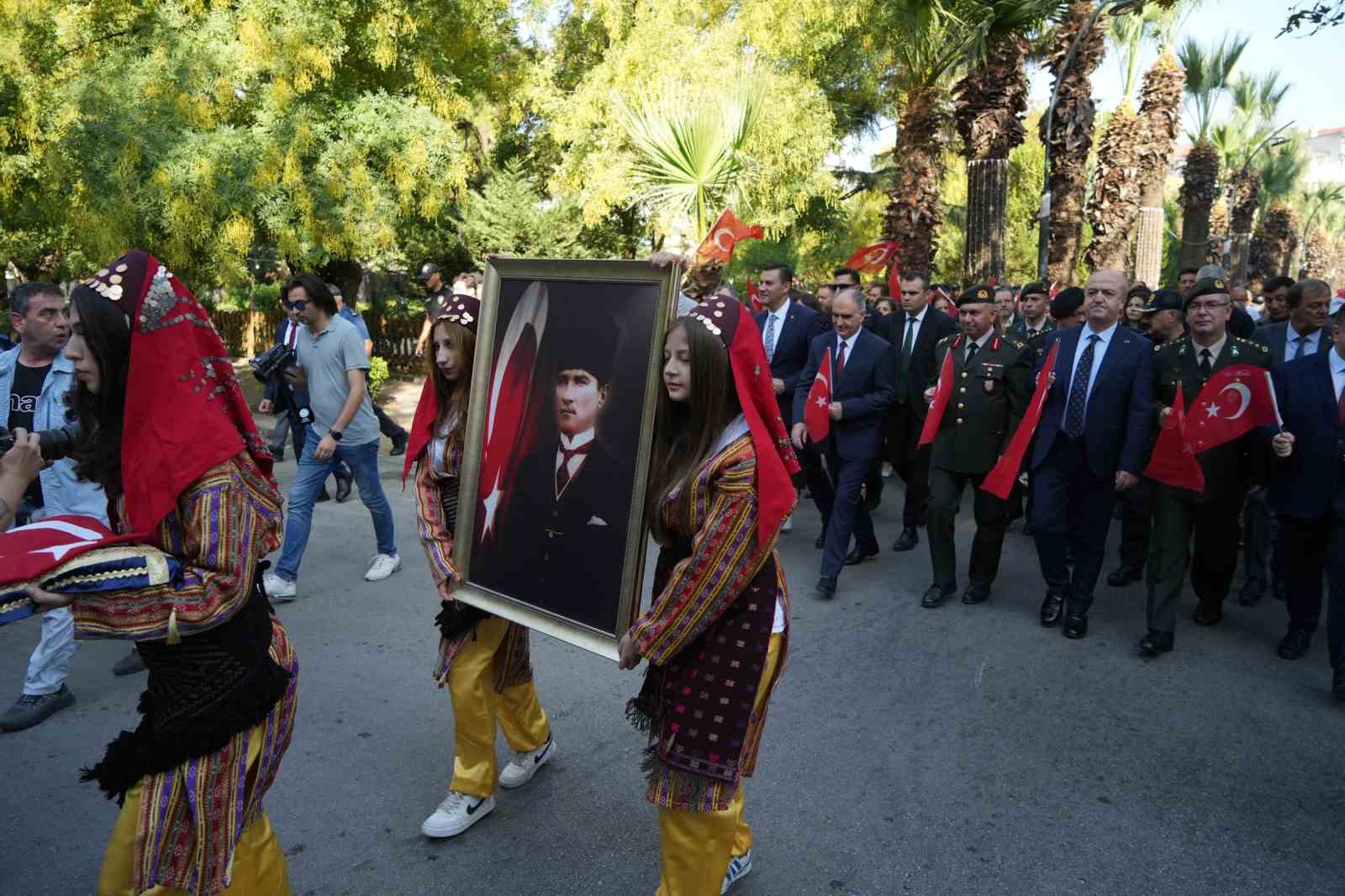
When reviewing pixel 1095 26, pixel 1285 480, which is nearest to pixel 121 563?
pixel 1285 480

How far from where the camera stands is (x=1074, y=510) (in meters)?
5.48

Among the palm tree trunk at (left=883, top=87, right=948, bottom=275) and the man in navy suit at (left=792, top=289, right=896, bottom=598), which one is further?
the palm tree trunk at (left=883, top=87, right=948, bottom=275)

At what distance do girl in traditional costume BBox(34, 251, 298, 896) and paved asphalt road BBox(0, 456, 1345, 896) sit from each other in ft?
3.00

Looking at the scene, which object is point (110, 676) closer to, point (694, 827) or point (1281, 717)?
point (694, 827)

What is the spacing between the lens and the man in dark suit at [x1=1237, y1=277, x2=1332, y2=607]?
6.05 metres

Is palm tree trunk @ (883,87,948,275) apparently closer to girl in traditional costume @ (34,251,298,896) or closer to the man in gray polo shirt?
the man in gray polo shirt

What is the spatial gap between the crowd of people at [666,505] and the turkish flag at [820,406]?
0.06 m

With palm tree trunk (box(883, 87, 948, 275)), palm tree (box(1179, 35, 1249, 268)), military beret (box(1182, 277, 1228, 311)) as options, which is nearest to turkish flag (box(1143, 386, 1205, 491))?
military beret (box(1182, 277, 1228, 311))

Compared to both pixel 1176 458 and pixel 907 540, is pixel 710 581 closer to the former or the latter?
pixel 1176 458

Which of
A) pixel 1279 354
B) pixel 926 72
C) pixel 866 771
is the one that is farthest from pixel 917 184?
pixel 866 771

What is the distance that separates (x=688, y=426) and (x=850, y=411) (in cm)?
389

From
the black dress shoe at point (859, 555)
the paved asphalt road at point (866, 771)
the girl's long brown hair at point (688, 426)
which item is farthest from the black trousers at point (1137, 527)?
the girl's long brown hair at point (688, 426)

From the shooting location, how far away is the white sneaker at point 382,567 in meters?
6.17

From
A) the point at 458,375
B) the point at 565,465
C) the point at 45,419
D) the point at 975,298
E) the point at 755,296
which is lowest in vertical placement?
the point at 45,419
